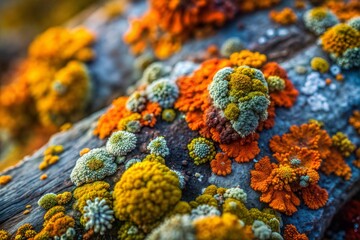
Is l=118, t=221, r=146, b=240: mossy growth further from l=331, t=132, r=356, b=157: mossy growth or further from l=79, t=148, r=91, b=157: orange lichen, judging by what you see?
l=331, t=132, r=356, b=157: mossy growth

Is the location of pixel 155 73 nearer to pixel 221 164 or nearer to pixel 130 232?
pixel 221 164

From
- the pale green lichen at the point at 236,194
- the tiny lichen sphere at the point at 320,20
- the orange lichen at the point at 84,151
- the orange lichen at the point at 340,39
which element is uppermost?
the orange lichen at the point at 84,151

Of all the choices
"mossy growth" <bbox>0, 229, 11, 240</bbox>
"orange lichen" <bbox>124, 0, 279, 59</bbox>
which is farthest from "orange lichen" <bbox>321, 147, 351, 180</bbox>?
"mossy growth" <bbox>0, 229, 11, 240</bbox>

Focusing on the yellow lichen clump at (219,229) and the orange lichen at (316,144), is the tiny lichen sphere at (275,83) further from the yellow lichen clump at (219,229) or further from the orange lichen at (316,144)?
the yellow lichen clump at (219,229)

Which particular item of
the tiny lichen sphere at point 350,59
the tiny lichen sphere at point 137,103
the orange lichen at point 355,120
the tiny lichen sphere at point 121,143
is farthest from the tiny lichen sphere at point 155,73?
the orange lichen at point 355,120

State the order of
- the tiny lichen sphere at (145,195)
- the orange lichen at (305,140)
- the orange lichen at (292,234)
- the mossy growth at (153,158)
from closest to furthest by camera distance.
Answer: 1. the tiny lichen sphere at (145,195)
2. the orange lichen at (292,234)
3. the mossy growth at (153,158)
4. the orange lichen at (305,140)

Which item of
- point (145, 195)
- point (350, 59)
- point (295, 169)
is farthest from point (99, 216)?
point (350, 59)
